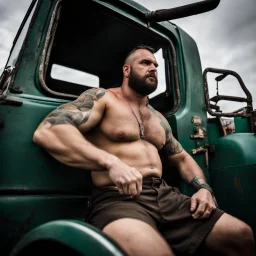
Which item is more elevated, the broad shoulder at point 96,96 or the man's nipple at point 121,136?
the broad shoulder at point 96,96

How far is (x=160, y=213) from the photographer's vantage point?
4.50 ft

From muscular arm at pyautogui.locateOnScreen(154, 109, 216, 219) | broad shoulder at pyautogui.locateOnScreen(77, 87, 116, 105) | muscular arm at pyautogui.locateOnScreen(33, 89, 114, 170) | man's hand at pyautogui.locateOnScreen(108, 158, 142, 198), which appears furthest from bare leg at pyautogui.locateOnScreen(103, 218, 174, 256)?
broad shoulder at pyautogui.locateOnScreen(77, 87, 116, 105)

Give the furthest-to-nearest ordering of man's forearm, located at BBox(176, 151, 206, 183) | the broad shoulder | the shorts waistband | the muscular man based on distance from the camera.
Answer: man's forearm, located at BBox(176, 151, 206, 183), the broad shoulder, the shorts waistband, the muscular man

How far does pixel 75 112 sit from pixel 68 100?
0.26 metres

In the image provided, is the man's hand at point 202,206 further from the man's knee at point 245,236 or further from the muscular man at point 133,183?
the man's knee at point 245,236

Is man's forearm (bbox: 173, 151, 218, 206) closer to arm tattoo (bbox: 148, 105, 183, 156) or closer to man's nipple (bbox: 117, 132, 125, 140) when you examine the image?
arm tattoo (bbox: 148, 105, 183, 156)

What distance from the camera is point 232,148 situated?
6.27 ft

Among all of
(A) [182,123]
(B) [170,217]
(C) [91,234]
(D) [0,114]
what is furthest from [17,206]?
(A) [182,123]

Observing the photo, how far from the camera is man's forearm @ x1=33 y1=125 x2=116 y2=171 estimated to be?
120cm

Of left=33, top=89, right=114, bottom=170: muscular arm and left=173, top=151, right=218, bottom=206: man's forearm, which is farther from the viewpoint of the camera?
left=173, top=151, right=218, bottom=206: man's forearm

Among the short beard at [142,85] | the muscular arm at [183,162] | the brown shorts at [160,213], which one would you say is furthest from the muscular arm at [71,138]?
the muscular arm at [183,162]

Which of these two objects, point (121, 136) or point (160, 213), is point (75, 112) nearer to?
point (121, 136)

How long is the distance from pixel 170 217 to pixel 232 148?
0.90m

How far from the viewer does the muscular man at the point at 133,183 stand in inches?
40.9
